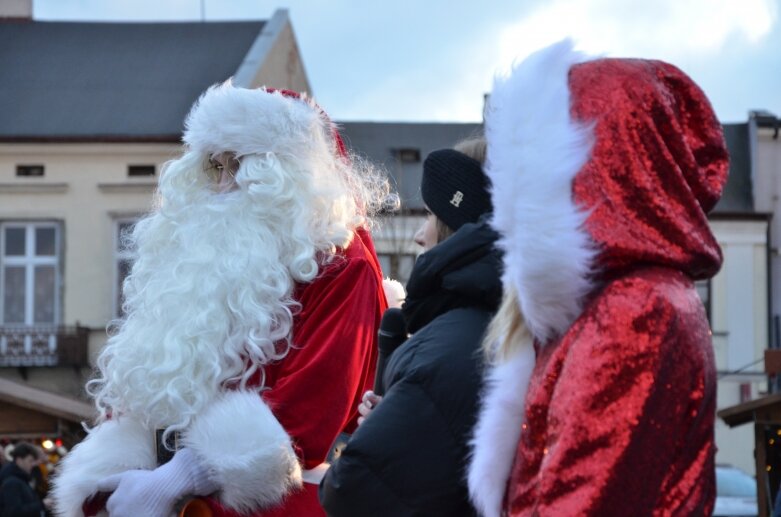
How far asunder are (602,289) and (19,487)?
9.09 m

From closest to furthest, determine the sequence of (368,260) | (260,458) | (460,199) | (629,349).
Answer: (629,349), (460,199), (260,458), (368,260)

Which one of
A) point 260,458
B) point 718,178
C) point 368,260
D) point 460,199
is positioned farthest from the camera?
point 368,260

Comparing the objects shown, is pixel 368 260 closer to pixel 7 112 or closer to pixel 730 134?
pixel 7 112

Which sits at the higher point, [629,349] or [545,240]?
[545,240]

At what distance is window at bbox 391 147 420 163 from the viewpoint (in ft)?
86.9

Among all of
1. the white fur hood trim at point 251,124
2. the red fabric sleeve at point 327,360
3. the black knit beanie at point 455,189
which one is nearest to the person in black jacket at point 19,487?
the white fur hood trim at point 251,124

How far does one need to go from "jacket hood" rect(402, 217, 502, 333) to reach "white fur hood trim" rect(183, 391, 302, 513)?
907mm

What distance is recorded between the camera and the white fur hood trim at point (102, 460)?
3.71 meters

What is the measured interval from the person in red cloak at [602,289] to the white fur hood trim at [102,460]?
1600 millimetres

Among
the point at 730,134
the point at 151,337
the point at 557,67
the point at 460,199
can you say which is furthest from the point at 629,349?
the point at 730,134

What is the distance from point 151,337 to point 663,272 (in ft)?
6.69

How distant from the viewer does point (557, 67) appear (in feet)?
7.60

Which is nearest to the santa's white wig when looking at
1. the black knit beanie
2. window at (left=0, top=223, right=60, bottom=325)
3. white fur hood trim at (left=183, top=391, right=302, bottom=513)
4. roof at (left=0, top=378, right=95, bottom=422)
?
white fur hood trim at (left=183, top=391, right=302, bottom=513)

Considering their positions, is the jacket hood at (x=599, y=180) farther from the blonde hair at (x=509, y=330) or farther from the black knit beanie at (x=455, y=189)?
the black knit beanie at (x=455, y=189)
